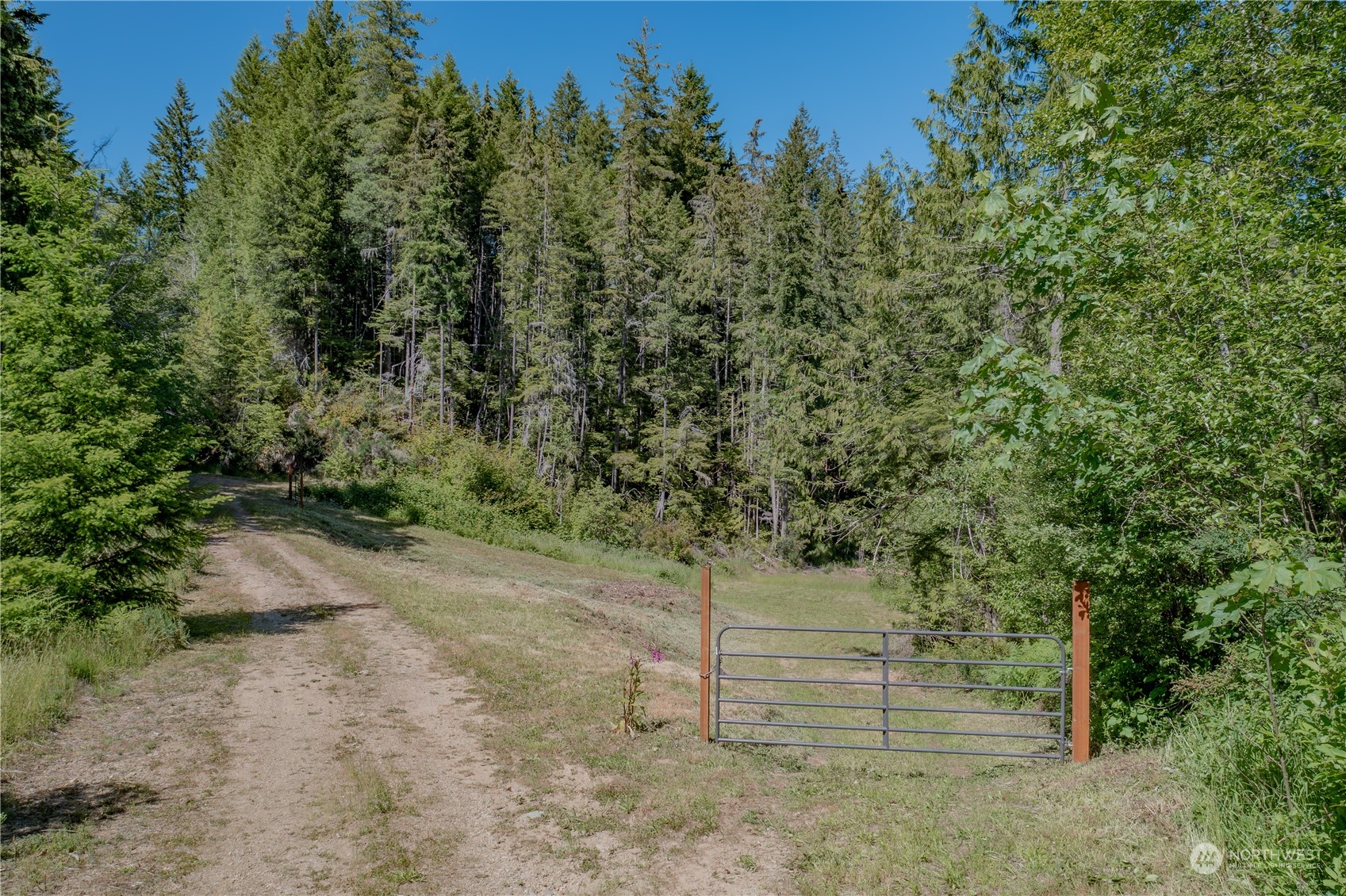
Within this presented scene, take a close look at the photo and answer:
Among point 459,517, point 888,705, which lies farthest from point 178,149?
point 888,705

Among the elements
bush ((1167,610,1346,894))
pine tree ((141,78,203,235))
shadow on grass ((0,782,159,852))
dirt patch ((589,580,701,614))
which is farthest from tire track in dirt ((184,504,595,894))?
pine tree ((141,78,203,235))

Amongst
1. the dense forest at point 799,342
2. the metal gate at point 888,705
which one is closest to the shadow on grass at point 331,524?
the dense forest at point 799,342

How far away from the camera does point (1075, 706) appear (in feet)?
22.0

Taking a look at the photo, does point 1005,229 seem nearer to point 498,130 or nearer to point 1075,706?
point 1075,706

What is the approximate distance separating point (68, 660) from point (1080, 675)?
11294 mm

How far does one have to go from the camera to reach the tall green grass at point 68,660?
22.2 feet

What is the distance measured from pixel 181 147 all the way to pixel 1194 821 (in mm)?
71896

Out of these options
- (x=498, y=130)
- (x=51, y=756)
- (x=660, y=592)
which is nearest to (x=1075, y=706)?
(x=51, y=756)

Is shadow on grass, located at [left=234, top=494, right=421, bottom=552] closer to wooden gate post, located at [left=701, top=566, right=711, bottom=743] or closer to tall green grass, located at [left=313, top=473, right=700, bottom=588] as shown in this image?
tall green grass, located at [left=313, top=473, right=700, bottom=588]

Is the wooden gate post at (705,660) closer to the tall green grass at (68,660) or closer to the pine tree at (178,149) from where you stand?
the tall green grass at (68,660)

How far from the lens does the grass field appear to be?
463cm

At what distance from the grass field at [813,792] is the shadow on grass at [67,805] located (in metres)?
3.10

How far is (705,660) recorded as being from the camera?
7238 millimetres

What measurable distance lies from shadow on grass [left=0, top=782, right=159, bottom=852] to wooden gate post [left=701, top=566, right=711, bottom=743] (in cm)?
504
